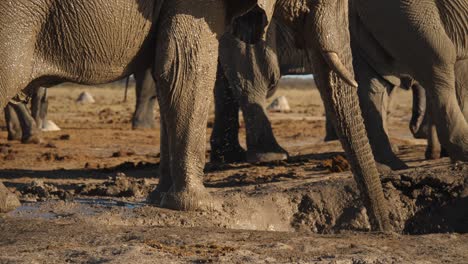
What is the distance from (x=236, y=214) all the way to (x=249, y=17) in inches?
47.7

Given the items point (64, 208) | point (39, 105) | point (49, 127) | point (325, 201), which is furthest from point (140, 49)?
point (49, 127)

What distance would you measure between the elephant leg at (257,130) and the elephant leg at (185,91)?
14.4 feet

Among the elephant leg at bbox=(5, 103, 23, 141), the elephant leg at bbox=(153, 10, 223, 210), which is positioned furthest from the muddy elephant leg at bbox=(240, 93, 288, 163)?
the elephant leg at bbox=(153, 10, 223, 210)

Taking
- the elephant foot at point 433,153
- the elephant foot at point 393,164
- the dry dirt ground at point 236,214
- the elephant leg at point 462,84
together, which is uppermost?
the elephant leg at point 462,84

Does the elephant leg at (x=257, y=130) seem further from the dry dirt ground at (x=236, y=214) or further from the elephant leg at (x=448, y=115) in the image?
the elephant leg at (x=448, y=115)

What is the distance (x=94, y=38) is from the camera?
707cm

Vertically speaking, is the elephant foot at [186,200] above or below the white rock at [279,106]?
below

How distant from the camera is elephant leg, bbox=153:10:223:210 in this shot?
719cm

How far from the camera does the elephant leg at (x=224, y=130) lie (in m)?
12.1

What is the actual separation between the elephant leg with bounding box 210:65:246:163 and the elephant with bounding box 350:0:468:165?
4.94 feet

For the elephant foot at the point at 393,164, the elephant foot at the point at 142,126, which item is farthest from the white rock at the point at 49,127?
the elephant foot at the point at 393,164

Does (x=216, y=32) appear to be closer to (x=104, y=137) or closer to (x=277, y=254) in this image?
(x=277, y=254)

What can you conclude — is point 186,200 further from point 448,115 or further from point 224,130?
point 224,130

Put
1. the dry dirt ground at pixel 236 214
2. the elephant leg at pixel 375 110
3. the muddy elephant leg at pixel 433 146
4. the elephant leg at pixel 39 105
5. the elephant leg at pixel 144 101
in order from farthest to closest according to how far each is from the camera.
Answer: the elephant leg at pixel 144 101
the elephant leg at pixel 39 105
the muddy elephant leg at pixel 433 146
the elephant leg at pixel 375 110
the dry dirt ground at pixel 236 214
